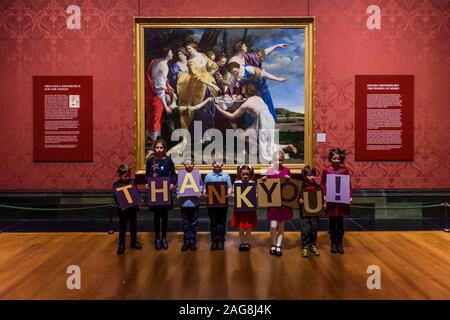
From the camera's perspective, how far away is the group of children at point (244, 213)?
5.89 m

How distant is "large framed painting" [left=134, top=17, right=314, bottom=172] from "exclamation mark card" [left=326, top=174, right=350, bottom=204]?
2.13 m

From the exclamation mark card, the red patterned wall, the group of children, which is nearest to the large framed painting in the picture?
the red patterned wall

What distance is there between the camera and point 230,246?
247 inches

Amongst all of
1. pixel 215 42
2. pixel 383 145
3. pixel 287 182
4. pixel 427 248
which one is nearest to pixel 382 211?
pixel 383 145

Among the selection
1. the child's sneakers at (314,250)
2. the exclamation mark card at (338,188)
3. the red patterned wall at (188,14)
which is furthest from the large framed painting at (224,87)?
the child's sneakers at (314,250)

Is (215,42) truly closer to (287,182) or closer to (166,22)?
(166,22)

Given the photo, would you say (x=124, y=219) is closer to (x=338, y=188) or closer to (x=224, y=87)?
(x=338, y=188)

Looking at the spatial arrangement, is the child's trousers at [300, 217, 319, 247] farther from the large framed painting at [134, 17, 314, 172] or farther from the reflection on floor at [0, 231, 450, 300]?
the large framed painting at [134, 17, 314, 172]

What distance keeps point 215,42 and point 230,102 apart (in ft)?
3.74

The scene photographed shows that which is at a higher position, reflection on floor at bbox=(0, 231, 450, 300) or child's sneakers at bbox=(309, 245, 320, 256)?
child's sneakers at bbox=(309, 245, 320, 256)

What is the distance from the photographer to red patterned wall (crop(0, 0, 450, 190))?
7.88m

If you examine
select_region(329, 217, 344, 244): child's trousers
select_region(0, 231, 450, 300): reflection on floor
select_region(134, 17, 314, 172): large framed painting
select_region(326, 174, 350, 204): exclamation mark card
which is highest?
select_region(134, 17, 314, 172): large framed painting

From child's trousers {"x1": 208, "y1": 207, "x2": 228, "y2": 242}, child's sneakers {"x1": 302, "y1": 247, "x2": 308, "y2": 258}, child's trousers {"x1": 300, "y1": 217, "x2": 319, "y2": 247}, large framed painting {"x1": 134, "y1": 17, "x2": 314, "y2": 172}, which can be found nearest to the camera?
child's sneakers {"x1": 302, "y1": 247, "x2": 308, "y2": 258}

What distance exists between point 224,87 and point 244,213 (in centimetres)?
281
